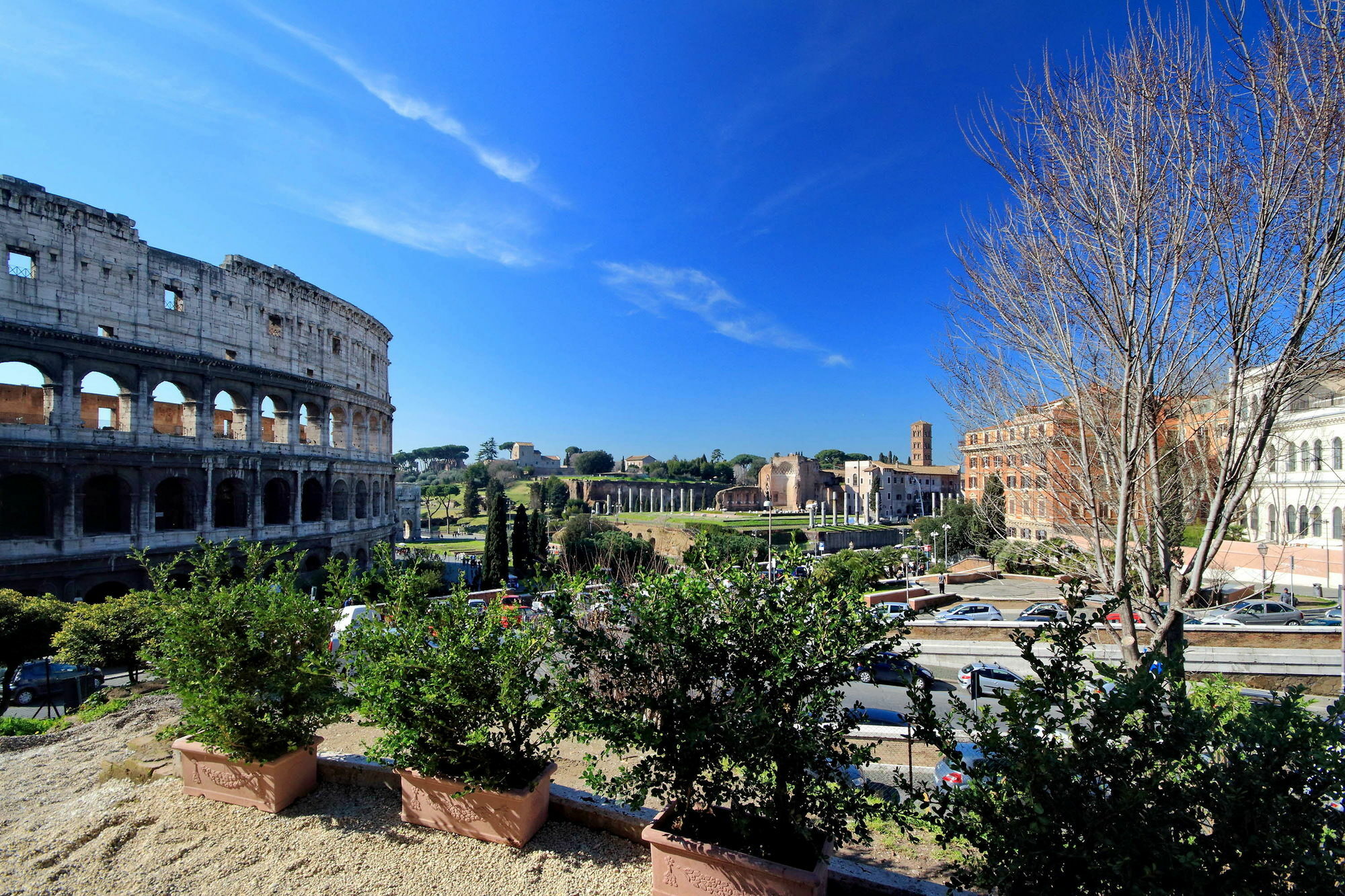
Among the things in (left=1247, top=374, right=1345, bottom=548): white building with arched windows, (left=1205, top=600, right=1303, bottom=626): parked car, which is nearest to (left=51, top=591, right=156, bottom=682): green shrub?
(left=1205, top=600, right=1303, bottom=626): parked car

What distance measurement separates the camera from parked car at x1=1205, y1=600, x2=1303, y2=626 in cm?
1942

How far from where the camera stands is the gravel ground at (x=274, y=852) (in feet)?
15.9

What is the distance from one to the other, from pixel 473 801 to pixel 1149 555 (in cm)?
768

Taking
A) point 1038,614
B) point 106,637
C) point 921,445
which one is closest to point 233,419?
point 106,637

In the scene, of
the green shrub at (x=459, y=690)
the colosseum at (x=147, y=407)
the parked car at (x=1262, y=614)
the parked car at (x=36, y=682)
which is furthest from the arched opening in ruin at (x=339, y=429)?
the parked car at (x=1262, y=614)

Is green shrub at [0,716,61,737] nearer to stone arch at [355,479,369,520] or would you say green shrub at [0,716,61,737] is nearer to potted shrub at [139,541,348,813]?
potted shrub at [139,541,348,813]

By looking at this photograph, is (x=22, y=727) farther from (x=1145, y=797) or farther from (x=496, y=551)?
(x=496, y=551)

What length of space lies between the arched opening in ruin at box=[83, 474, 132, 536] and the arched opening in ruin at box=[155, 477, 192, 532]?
122 cm

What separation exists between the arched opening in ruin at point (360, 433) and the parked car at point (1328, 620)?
38256mm

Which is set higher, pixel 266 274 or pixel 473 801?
pixel 266 274

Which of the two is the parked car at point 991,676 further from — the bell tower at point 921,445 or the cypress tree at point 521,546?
the bell tower at point 921,445

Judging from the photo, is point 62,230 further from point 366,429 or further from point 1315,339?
point 1315,339

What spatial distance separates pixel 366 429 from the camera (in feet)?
108

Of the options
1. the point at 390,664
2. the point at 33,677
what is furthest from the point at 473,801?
the point at 33,677
